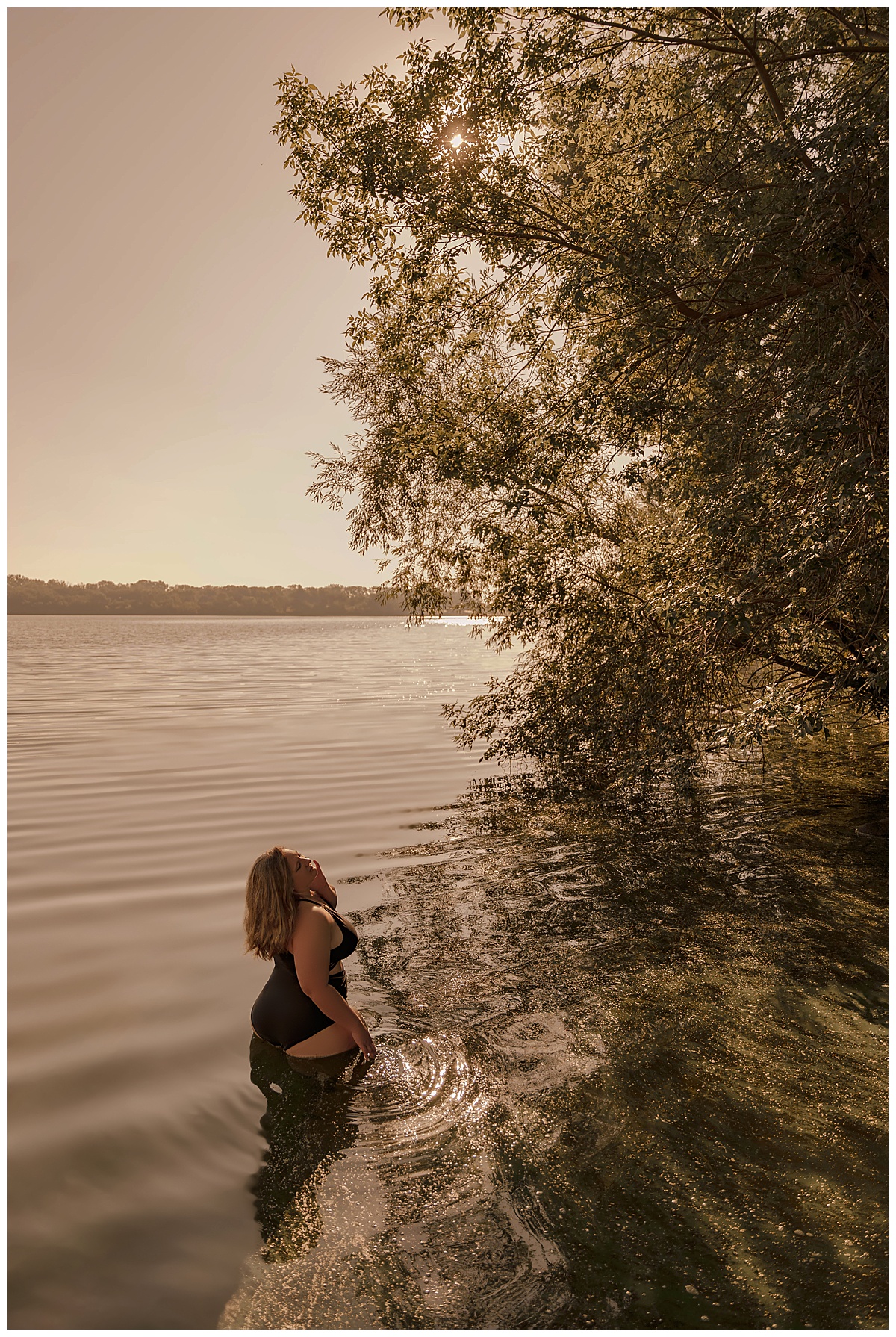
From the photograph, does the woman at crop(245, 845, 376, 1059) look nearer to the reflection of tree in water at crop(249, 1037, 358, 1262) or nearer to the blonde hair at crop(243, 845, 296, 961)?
the blonde hair at crop(243, 845, 296, 961)

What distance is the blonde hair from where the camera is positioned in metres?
5.52

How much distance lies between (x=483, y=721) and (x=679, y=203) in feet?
32.1

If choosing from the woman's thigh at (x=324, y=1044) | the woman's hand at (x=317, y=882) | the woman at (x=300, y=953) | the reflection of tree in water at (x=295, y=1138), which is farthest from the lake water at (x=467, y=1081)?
the woman's hand at (x=317, y=882)

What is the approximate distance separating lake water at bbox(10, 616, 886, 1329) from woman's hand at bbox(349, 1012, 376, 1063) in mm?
153

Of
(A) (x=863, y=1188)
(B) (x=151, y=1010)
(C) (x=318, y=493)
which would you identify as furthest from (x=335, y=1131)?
(C) (x=318, y=493)

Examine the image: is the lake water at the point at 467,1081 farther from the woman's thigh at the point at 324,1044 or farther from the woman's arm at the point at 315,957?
the woman's arm at the point at 315,957

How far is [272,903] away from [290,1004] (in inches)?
33.8

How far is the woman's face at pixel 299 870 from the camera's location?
5.62 metres

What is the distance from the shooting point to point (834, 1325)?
3.55 m

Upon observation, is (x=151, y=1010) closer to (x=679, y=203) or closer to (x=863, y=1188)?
(x=863, y=1188)

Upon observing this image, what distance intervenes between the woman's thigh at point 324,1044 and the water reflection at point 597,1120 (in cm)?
17

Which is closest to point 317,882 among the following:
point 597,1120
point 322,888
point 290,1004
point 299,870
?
point 322,888

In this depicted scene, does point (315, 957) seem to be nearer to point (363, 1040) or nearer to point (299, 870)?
point (299, 870)

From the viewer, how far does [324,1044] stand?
580cm
